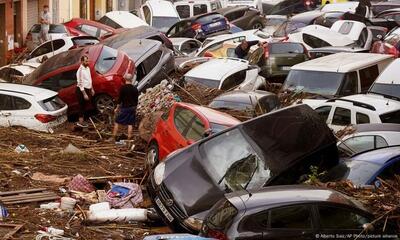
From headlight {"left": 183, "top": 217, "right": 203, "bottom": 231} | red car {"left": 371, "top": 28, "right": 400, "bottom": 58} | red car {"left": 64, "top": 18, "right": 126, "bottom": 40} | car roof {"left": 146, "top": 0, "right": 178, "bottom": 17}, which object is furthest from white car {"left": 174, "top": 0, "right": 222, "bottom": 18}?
headlight {"left": 183, "top": 217, "right": 203, "bottom": 231}

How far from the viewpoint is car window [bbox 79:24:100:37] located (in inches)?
1212

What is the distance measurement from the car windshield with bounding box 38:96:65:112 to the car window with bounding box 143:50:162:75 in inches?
134

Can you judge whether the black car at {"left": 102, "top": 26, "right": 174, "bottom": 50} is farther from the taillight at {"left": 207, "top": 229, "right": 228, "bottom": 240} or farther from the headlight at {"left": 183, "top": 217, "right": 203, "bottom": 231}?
the taillight at {"left": 207, "top": 229, "right": 228, "bottom": 240}

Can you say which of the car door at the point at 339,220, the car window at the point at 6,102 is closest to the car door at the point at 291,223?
the car door at the point at 339,220

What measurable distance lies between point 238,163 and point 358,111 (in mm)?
5703

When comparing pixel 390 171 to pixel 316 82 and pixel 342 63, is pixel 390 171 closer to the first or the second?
pixel 316 82

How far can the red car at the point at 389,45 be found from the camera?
2570cm

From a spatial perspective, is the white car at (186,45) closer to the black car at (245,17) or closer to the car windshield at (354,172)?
the black car at (245,17)

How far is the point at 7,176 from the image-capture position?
546 inches

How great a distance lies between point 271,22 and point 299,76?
17.2 metres

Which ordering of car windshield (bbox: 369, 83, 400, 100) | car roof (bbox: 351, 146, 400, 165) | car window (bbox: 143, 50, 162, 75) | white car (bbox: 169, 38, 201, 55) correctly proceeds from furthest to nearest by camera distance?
white car (bbox: 169, 38, 201, 55), car window (bbox: 143, 50, 162, 75), car windshield (bbox: 369, 83, 400, 100), car roof (bbox: 351, 146, 400, 165)

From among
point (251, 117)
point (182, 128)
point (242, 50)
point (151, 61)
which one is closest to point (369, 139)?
point (251, 117)

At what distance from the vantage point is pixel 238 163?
12.0 m

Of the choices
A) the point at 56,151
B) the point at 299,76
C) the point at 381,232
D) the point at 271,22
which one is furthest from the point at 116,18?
the point at 381,232
